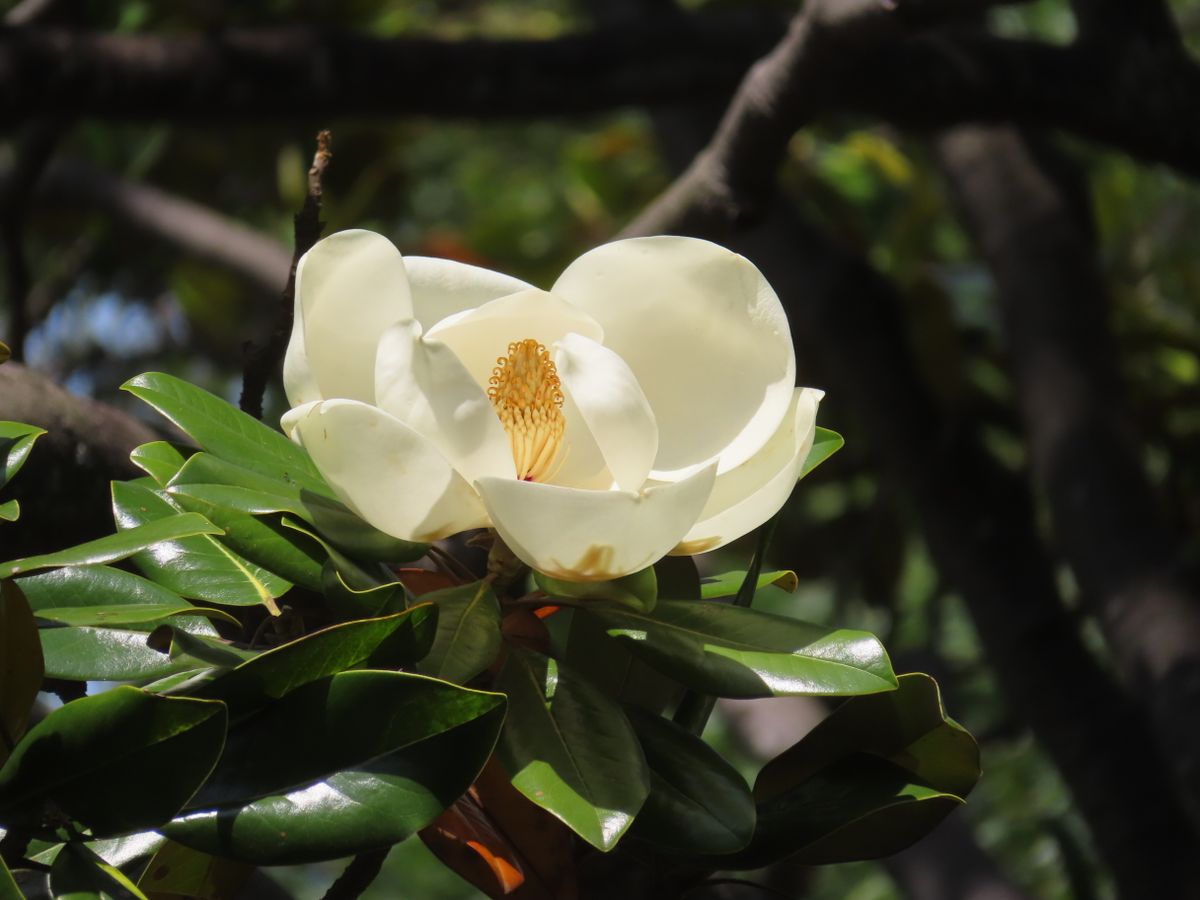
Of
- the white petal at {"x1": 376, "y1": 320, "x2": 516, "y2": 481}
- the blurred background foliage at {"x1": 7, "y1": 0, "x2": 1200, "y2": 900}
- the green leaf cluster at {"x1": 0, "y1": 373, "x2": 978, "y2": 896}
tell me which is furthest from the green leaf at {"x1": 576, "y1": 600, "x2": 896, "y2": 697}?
the blurred background foliage at {"x1": 7, "y1": 0, "x2": 1200, "y2": 900}

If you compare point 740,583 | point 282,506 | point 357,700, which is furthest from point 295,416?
point 740,583

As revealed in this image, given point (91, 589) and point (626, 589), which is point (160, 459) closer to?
point (91, 589)

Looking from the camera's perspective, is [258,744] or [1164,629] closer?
[258,744]

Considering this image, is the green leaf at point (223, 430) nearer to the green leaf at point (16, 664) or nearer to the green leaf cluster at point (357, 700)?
the green leaf cluster at point (357, 700)

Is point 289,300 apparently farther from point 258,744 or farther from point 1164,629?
point 1164,629

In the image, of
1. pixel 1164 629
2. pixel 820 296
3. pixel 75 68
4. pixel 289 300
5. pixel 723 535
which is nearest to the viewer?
pixel 723 535

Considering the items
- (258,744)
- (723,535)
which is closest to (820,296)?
(723,535)

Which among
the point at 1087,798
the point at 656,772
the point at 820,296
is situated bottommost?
the point at 1087,798
